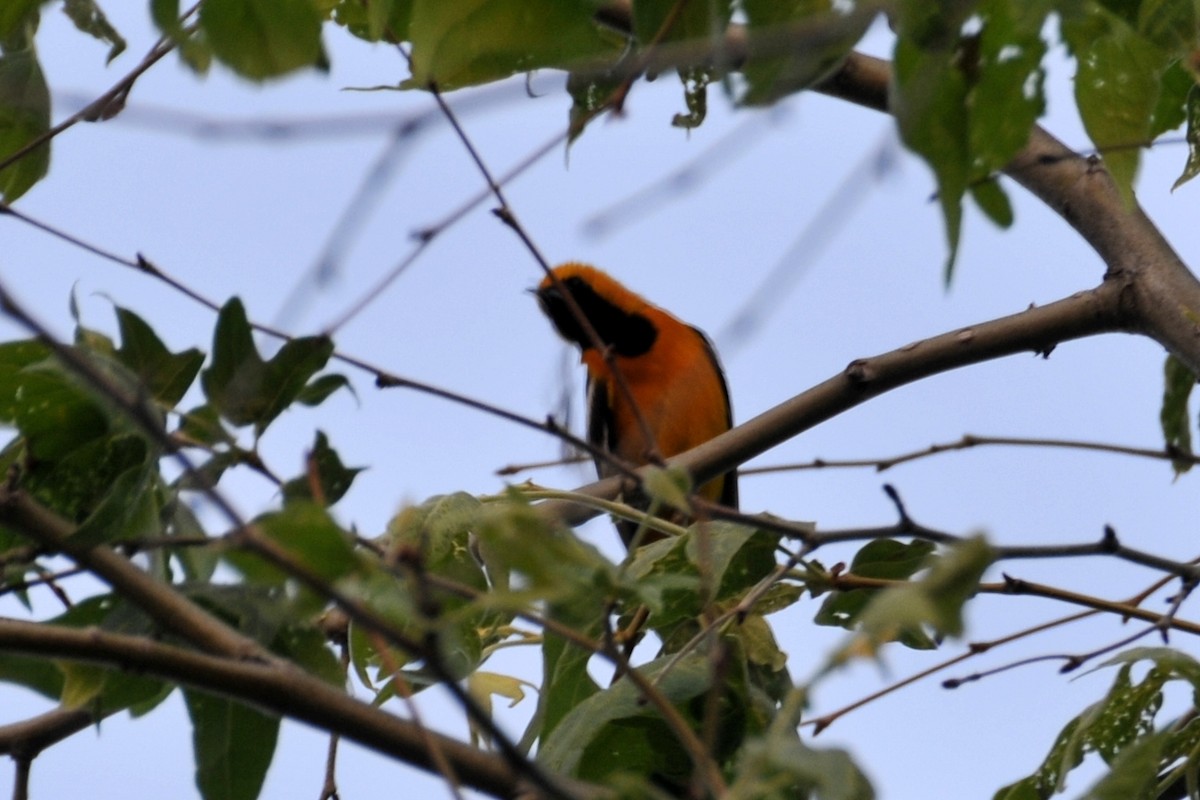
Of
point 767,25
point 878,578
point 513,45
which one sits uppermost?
point 513,45

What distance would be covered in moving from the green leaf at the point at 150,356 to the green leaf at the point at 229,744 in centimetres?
34

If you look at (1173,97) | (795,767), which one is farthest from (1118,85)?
(795,767)

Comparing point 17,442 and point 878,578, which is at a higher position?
point 17,442

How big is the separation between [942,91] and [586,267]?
5.11m

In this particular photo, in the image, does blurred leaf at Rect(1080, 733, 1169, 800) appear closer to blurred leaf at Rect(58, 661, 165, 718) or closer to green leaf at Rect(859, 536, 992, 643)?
A: green leaf at Rect(859, 536, 992, 643)

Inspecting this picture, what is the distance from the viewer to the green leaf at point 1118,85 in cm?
134

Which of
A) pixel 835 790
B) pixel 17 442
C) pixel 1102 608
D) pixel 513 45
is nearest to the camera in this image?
pixel 835 790

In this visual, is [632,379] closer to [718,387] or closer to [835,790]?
[718,387]

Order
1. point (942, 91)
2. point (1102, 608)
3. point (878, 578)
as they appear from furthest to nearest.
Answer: point (878, 578) < point (1102, 608) < point (942, 91)

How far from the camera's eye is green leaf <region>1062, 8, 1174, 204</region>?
134cm

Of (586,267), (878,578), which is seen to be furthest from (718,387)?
Result: (878,578)

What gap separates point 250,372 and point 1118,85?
874 millimetres

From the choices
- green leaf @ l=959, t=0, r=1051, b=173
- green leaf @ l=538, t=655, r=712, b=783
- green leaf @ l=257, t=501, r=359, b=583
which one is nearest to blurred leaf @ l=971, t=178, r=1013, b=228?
green leaf @ l=959, t=0, r=1051, b=173

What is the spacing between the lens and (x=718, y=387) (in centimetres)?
561
